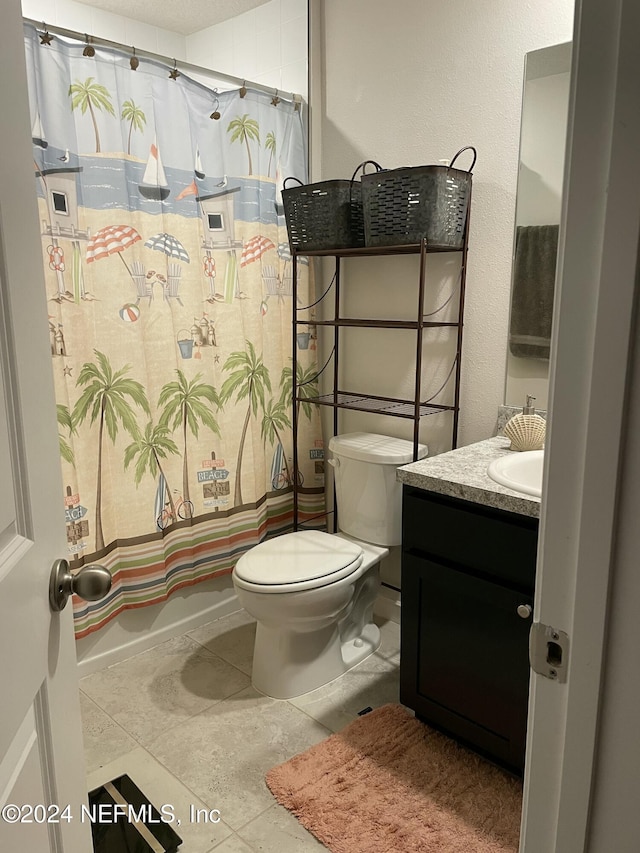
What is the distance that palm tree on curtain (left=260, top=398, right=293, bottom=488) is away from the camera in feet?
8.66

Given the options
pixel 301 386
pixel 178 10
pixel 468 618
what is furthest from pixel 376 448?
pixel 178 10

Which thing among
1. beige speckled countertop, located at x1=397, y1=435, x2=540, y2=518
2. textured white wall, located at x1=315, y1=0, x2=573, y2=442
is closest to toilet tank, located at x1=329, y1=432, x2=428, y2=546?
textured white wall, located at x1=315, y1=0, x2=573, y2=442

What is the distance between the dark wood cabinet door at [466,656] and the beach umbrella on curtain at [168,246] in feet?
4.20

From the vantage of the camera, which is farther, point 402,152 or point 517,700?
point 402,152

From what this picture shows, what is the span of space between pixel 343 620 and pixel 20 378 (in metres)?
1.82

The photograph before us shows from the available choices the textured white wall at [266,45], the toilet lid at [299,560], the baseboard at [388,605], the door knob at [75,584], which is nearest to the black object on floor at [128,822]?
the toilet lid at [299,560]

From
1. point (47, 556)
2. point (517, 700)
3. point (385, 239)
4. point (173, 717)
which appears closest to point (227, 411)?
point (385, 239)

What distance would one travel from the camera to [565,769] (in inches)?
27.7

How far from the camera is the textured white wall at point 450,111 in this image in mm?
2051

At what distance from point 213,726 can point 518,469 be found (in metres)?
1.22

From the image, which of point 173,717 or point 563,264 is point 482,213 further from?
point 173,717

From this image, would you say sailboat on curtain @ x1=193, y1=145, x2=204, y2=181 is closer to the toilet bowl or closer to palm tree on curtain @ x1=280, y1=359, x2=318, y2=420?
palm tree on curtain @ x1=280, y1=359, x2=318, y2=420

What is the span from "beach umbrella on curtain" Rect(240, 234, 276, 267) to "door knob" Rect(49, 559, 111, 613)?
69.7 inches

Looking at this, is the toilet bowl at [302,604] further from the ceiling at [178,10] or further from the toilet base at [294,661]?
the ceiling at [178,10]
